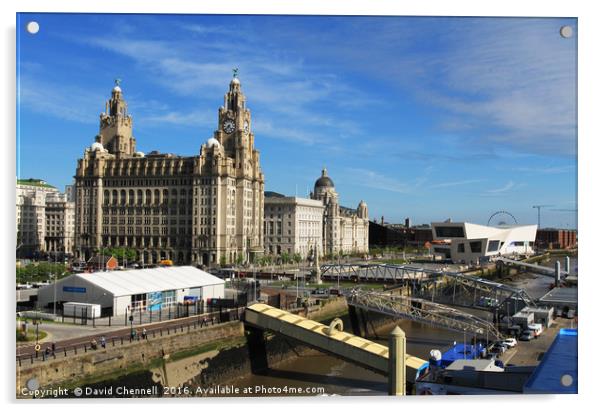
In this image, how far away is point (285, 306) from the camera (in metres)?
35.3

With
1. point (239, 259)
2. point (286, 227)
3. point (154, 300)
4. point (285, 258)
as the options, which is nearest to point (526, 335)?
point (154, 300)

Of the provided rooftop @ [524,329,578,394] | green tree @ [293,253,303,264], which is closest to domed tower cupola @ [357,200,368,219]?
green tree @ [293,253,303,264]

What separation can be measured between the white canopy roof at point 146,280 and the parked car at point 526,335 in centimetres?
1477

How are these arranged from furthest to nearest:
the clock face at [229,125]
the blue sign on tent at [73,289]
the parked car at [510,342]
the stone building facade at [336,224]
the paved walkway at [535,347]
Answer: the stone building facade at [336,224] → the clock face at [229,125] → the blue sign on tent at [73,289] → the parked car at [510,342] → the paved walkway at [535,347]

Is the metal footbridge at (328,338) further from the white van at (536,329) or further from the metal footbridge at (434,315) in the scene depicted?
the white van at (536,329)

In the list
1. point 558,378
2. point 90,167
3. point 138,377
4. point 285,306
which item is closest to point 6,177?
point 138,377

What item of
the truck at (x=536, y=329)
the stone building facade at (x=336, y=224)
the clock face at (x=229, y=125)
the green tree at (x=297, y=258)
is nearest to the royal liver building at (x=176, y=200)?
the clock face at (x=229, y=125)

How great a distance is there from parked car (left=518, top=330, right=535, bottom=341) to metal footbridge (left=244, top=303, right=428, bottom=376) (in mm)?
6925

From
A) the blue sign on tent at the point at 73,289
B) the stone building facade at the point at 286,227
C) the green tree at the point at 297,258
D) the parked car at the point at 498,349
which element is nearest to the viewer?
the parked car at the point at 498,349

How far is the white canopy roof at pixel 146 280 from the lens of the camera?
28.7m

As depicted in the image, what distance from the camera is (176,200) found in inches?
3039

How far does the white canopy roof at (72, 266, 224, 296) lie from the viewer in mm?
28688

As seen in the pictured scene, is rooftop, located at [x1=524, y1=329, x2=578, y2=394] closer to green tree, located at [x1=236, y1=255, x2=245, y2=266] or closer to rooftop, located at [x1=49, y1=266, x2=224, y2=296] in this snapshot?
rooftop, located at [x1=49, y1=266, x2=224, y2=296]

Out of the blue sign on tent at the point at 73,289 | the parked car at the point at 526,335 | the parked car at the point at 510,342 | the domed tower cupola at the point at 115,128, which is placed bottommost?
the parked car at the point at 510,342
